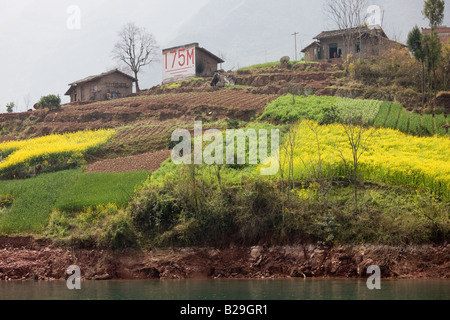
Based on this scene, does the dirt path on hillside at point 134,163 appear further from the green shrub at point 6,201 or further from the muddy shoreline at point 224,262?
the muddy shoreline at point 224,262

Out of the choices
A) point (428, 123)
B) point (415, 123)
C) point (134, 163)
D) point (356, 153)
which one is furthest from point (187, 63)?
point (356, 153)

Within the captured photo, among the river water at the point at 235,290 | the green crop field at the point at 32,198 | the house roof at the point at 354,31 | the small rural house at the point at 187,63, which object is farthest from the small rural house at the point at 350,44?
the river water at the point at 235,290

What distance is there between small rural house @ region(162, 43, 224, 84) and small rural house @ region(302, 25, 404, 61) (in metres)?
9.71

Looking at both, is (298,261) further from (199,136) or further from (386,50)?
(386,50)

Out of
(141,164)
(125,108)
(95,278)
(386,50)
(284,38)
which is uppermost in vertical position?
(284,38)

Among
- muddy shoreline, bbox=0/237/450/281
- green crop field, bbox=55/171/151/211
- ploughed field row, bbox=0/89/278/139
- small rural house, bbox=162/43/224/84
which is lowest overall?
muddy shoreline, bbox=0/237/450/281

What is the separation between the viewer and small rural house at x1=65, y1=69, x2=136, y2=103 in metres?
49.3

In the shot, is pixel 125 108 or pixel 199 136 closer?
pixel 199 136

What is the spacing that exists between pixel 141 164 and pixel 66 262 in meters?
7.65

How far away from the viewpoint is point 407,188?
65.5ft

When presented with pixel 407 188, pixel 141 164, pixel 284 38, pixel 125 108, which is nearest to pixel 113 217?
pixel 141 164

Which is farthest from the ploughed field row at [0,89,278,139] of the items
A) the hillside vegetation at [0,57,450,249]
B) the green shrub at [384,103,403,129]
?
the green shrub at [384,103,403,129]

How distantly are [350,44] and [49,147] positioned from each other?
1165 inches

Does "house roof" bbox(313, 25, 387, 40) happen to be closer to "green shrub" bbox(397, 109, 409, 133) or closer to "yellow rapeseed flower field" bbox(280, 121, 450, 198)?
"green shrub" bbox(397, 109, 409, 133)
